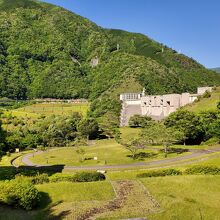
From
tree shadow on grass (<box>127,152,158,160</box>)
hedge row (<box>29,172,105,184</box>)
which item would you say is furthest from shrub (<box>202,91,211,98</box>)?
hedge row (<box>29,172,105,184</box>)

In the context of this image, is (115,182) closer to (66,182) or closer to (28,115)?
(66,182)

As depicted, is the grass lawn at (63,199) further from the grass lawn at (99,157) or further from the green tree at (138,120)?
the green tree at (138,120)

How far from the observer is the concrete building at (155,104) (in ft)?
335

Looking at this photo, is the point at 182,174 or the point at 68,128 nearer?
the point at 182,174

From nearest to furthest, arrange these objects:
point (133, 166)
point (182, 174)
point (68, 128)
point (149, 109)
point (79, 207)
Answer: point (79, 207) < point (182, 174) < point (133, 166) < point (68, 128) < point (149, 109)

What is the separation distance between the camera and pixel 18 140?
9106 cm

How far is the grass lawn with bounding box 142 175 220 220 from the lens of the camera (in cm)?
2891

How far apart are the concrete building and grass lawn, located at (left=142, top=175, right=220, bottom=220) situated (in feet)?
213

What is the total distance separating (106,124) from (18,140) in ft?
96.0

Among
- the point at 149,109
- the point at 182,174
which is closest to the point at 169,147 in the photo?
the point at 182,174

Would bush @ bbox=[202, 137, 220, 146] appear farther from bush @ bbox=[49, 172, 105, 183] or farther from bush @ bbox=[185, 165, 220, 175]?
bush @ bbox=[49, 172, 105, 183]

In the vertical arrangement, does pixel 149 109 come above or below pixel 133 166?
above

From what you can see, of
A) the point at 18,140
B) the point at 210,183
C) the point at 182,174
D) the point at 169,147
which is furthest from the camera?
the point at 18,140

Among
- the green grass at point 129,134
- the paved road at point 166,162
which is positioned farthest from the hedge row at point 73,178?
Result: the green grass at point 129,134
